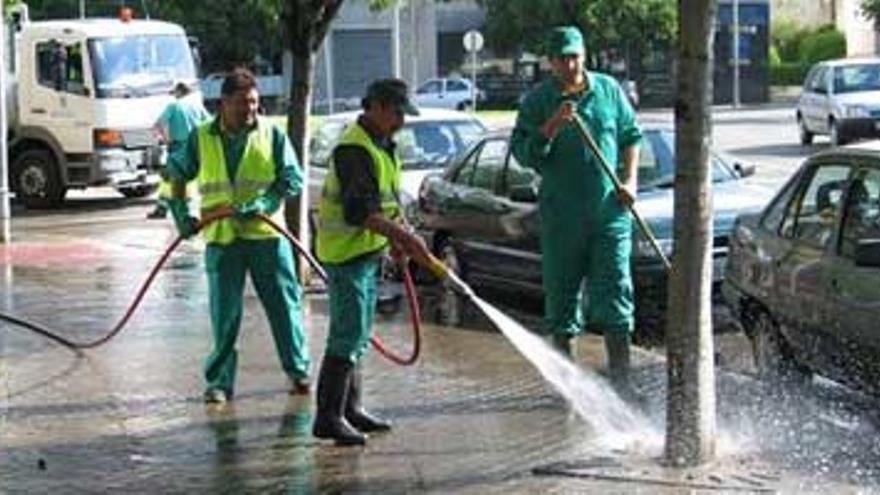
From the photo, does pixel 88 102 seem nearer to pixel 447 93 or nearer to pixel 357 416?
pixel 357 416

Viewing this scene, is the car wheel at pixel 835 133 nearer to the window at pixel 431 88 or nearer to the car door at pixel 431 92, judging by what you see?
the car door at pixel 431 92

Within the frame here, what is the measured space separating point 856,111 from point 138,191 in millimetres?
14115

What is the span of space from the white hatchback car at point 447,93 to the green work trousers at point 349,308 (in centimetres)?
5469

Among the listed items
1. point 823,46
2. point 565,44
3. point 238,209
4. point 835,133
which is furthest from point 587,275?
point 823,46

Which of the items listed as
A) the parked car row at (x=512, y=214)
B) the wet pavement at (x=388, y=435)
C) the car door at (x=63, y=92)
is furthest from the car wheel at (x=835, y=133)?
the wet pavement at (x=388, y=435)

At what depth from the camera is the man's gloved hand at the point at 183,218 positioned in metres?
8.74

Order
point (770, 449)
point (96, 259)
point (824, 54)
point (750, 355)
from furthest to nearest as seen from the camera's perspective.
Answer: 1. point (824, 54)
2. point (96, 259)
3. point (750, 355)
4. point (770, 449)

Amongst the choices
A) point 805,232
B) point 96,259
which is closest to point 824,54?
point 96,259

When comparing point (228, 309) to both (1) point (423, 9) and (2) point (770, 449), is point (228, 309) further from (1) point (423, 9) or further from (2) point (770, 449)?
(1) point (423, 9)

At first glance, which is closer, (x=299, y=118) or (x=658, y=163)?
(x=658, y=163)

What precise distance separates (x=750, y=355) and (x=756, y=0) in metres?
62.8

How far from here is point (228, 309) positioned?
8914 millimetres

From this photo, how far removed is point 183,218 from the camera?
28.9ft

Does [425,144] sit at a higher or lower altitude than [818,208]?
higher
